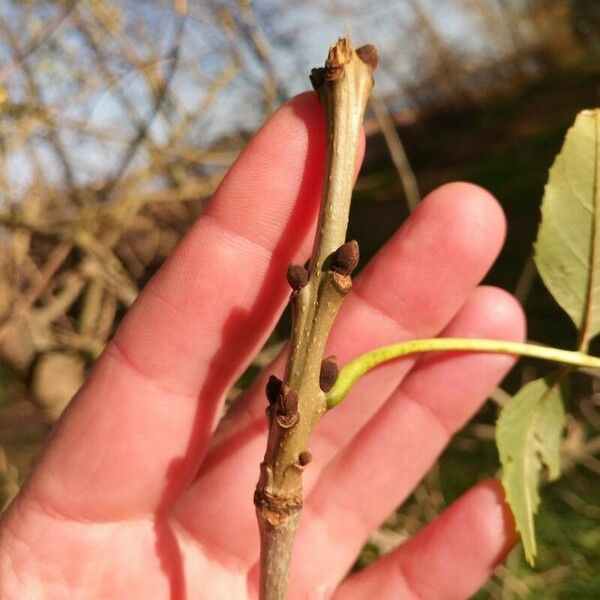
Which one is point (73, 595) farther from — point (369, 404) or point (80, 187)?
point (80, 187)

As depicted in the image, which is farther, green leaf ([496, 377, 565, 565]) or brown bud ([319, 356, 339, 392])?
green leaf ([496, 377, 565, 565])

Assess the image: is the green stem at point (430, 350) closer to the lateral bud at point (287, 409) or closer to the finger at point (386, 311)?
the lateral bud at point (287, 409)

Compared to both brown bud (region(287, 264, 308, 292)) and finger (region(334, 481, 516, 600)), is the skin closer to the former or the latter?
finger (region(334, 481, 516, 600))

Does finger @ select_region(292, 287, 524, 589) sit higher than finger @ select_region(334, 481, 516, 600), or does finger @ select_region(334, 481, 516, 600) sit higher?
finger @ select_region(292, 287, 524, 589)

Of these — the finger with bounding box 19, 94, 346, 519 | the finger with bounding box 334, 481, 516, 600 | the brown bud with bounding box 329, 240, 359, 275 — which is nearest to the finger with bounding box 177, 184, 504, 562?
the finger with bounding box 19, 94, 346, 519

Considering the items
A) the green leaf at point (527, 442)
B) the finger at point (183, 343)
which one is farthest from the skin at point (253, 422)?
the green leaf at point (527, 442)

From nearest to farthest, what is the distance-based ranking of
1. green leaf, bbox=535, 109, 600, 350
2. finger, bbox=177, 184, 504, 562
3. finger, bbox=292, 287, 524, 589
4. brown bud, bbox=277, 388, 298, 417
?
brown bud, bbox=277, 388, 298, 417
green leaf, bbox=535, 109, 600, 350
finger, bbox=177, 184, 504, 562
finger, bbox=292, 287, 524, 589

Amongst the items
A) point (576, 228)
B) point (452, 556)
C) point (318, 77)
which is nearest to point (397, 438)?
point (452, 556)
